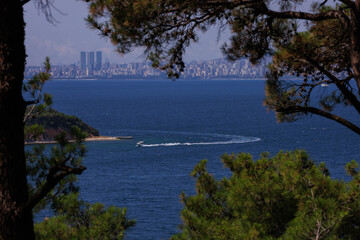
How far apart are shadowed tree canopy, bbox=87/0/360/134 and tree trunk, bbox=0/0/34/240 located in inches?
104

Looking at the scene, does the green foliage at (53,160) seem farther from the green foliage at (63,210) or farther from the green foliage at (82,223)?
the green foliage at (82,223)

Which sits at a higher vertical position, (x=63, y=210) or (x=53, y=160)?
(x=53, y=160)

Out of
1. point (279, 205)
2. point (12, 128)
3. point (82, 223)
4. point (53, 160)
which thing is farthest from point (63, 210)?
point (12, 128)

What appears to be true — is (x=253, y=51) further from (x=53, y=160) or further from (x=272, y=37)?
(x=53, y=160)

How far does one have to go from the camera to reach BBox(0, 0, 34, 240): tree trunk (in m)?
3.02

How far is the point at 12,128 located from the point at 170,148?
6093cm

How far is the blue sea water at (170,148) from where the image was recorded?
42375mm

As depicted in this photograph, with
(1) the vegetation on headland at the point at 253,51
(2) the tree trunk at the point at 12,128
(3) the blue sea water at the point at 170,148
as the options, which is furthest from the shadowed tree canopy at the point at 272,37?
(3) the blue sea water at the point at 170,148

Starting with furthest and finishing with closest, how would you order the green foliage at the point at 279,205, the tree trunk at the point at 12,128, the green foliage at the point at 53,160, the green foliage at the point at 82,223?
the green foliage at the point at 82,223
the green foliage at the point at 279,205
the green foliage at the point at 53,160
the tree trunk at the point at 12,128

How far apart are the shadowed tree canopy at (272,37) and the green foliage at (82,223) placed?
14.6ft

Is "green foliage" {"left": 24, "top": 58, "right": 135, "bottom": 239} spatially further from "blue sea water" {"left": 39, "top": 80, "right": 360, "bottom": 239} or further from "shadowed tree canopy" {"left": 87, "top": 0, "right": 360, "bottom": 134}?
"blue sea water" {"left": 39, "top": 80, "right": 360, "bottom": 239}

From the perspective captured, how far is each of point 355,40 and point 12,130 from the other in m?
4.01

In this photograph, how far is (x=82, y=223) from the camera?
11.4 meters

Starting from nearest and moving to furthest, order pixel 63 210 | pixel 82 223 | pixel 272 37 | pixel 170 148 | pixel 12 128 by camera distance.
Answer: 1. pixel 12 128
2. pixel 272 37
3. pixel 63 210
4. pixel 82 223
5. pixel 170 148
